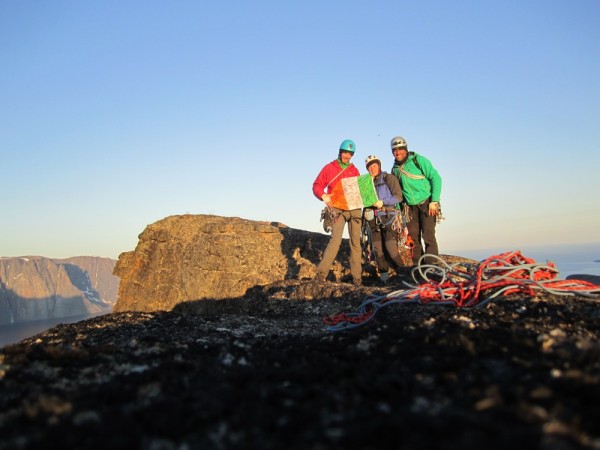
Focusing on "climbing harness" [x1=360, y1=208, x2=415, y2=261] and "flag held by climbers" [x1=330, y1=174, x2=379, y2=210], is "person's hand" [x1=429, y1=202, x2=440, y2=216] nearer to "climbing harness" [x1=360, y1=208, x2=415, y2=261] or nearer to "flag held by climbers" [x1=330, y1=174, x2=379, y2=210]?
"climbing harness" [x1=360, y1=208, x2=415, y2=261]

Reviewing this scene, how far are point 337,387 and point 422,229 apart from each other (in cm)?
960

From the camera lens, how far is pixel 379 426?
2.10m

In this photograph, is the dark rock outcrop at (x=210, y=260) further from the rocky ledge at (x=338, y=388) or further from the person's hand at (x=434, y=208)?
the rocky ledge at (x=338, y=388)

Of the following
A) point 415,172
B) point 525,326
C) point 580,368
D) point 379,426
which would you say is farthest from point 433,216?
point 379,426

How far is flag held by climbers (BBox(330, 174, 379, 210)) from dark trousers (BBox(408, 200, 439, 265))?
1.70m

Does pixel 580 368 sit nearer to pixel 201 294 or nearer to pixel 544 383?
pixel 544 383

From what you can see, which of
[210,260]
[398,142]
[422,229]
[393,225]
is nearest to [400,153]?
[398,142]

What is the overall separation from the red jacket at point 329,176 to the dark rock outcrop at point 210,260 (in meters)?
4.25

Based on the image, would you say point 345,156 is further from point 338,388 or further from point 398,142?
point 338,388

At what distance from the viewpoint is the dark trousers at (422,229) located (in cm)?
1181

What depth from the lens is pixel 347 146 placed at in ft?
35.5

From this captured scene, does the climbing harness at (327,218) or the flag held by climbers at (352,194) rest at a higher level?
the flag held by climbers at (352,194)

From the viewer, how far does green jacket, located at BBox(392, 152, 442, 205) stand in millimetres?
11492

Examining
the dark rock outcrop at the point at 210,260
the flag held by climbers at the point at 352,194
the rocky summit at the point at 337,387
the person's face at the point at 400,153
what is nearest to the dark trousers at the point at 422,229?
the person's face at the point at 400,153
